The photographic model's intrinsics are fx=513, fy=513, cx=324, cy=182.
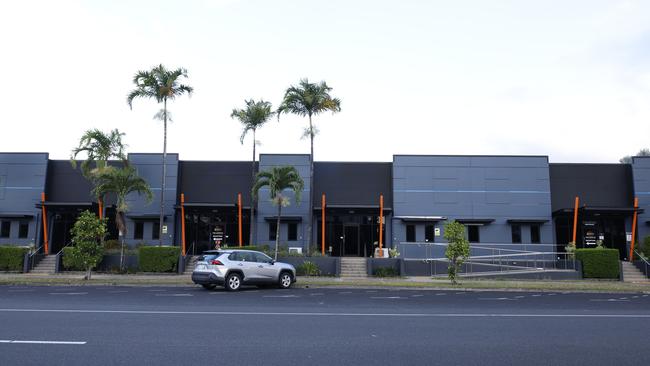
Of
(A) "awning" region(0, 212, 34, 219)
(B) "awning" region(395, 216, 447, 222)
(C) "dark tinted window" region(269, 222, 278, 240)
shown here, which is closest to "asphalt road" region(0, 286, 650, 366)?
(B) "awning" region(395, 216, 447, 222)

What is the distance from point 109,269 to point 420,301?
18306 millimetres

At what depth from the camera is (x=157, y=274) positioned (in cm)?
2605

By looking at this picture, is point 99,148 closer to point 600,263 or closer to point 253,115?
point 253,115

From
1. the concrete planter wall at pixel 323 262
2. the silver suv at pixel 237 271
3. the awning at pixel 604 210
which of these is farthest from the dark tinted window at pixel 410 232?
the silver suv at pixel 237 271

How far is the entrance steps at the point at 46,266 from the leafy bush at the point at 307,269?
13.1m

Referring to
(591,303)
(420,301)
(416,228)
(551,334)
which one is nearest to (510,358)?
(551,334)

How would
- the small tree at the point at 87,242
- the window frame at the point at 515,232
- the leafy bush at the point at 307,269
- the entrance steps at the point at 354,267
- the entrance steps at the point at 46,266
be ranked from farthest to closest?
the window frame at the point at 515,232
the entrance steps at the point at 46,266
the entrance steps at the point at 354,267
the leafy bush at the point at 307,269
the small tree at the point at 87,242

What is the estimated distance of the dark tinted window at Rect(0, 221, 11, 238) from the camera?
31484 millimetres

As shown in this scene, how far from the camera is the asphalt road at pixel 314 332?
22.7 ft

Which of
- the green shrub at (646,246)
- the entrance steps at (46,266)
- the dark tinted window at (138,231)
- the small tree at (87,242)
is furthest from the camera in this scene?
the dark tinted window at (138,231)

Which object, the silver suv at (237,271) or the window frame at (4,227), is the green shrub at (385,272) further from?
the window frame at (4,227)

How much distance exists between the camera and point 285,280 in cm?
1953

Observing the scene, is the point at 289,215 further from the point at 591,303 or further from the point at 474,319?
the point at 474,319

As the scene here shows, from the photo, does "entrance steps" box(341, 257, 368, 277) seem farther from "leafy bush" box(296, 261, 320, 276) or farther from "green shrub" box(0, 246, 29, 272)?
"green shrub" box(0, 246, 29, 272)
